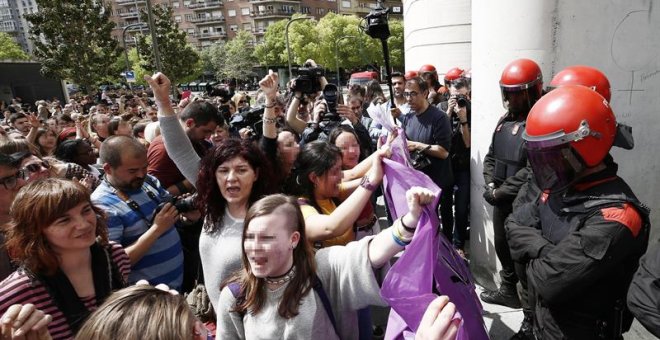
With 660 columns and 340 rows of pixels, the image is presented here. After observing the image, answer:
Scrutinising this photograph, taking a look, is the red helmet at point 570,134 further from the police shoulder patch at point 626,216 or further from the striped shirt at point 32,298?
the striped shirt at point 32,298

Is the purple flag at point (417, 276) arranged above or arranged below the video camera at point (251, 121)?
below

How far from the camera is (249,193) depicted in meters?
2.24

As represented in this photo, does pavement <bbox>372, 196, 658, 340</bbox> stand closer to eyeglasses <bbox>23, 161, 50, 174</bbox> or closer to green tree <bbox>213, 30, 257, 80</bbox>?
eyeglasses <bbox>23, 161, 50, 174</bbox>

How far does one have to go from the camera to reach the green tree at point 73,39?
19.0m

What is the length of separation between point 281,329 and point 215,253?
0.68 metres

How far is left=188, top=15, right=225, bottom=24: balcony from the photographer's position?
220ft

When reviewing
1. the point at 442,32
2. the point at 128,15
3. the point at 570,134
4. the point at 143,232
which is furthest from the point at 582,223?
the point at 128,15

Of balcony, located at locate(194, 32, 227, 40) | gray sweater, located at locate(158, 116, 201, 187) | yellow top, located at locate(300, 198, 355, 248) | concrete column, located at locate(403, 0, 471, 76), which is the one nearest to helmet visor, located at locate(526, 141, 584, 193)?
yellow top, located at locate(300, 198, 355, 248)

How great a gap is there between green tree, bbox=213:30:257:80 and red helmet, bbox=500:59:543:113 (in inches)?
2022

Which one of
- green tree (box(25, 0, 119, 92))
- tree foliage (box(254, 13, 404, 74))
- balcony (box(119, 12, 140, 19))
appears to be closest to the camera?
green tree (box(25, 0, 119, 92))

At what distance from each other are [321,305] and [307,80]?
2839 mm

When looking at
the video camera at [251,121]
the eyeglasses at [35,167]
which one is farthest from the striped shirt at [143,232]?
the video camera at [251,121]

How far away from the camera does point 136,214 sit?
2.41 m

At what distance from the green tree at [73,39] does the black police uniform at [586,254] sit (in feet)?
75.0
